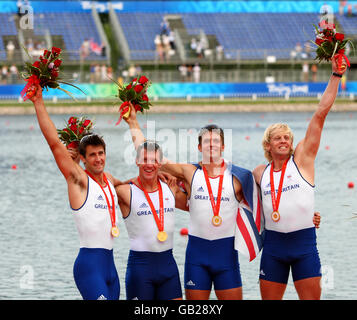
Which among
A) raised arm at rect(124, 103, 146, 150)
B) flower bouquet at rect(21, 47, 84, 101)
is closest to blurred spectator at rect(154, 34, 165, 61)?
raised arm at rect(124, 103, 146, 150)

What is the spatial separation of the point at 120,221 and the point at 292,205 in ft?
40.7

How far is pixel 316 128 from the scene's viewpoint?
8250 millimetres

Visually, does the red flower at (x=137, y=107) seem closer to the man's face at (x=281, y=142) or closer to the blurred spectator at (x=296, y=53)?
the man's face at (x=281, y=142)

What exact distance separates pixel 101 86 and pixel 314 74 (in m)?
15.1

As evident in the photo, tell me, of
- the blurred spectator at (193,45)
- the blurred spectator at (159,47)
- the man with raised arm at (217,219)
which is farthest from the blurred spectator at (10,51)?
the man with raised arm at (217,219)

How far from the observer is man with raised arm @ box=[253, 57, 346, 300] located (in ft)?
27.2

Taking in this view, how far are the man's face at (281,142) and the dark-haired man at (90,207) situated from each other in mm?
1710

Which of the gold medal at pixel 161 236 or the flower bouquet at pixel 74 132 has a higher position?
the flower bouquet at pixel 74 132

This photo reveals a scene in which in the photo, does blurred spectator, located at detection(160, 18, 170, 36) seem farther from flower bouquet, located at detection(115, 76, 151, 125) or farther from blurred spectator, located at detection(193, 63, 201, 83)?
flower bouquet, located at detection(115, 76, 151, 125)

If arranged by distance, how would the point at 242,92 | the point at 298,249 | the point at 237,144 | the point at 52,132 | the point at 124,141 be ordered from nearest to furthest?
the point at 52,132 < the point at 298,249 < the point at 237,144 < the point at 124,141 < the point at 242,92

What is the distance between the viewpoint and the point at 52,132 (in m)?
7.82

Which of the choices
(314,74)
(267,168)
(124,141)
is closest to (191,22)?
(314,74)

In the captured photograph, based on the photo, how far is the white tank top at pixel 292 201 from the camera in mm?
8320

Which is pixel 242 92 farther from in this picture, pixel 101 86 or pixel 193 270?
pixel 193 270
